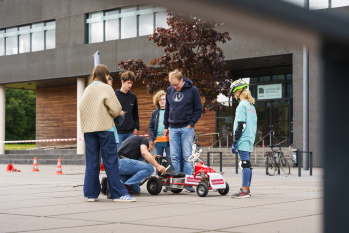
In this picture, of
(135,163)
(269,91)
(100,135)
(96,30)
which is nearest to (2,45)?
(96,30)

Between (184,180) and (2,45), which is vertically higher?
(2,45)

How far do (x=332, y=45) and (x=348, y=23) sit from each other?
0.05 metres

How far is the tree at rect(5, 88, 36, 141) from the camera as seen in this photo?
8069 cm

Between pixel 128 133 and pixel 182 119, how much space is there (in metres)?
1.04

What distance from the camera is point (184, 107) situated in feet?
28.3

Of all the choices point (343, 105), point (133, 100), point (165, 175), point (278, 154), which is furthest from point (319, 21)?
point (278, 154)

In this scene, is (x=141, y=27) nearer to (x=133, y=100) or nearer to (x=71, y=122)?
(x=71, y=122)

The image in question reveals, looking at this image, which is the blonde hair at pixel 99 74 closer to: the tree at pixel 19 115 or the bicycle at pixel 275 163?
the bicycle at pixel 275 163

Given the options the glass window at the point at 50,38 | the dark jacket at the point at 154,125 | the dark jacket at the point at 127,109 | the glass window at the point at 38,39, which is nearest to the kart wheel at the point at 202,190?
the dark jacket at the point at 127,109

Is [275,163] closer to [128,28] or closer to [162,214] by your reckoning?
[162,214]

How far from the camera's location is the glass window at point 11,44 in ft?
116

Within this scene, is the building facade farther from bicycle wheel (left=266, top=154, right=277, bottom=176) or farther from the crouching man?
the crouching man

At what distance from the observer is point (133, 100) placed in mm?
9086

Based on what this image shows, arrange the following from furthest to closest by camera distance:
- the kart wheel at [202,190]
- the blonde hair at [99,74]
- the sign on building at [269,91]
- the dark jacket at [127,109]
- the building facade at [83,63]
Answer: the sign on building at [269,91] → the building facade at [83,63] → the dark jacket at [127,109] → the kart wheel at [202,190] → the blonde hair at [99,74]
